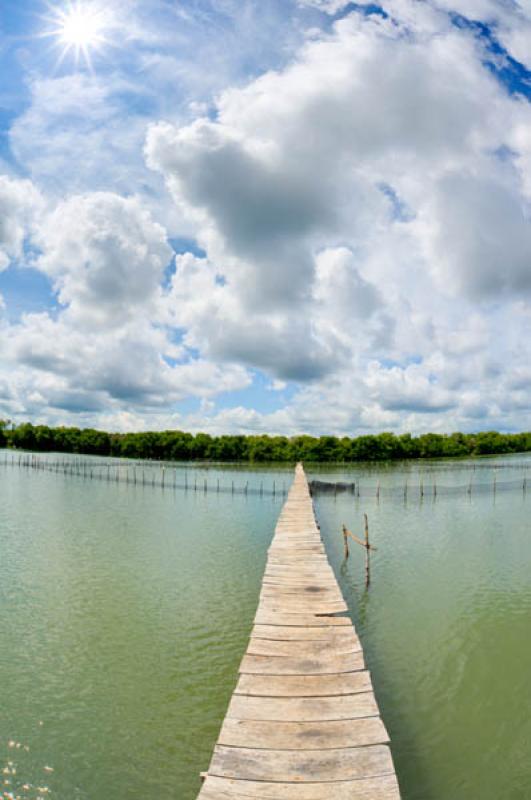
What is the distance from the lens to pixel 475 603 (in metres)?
15.8

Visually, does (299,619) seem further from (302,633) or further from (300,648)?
(300,648)

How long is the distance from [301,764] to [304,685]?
171 cm

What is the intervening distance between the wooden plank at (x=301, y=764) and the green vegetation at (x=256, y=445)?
123 m

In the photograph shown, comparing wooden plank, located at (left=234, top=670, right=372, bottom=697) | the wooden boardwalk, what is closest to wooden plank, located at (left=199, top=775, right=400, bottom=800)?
the wooden boardwalk

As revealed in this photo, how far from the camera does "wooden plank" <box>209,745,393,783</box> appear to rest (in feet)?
17.6

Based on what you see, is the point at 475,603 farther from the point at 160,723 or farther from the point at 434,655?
the point at 160,723

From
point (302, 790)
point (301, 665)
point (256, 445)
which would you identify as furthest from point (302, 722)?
point (256, 445)

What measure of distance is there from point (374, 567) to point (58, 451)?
162003 mm

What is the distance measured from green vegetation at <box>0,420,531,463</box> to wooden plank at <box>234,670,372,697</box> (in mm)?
121135

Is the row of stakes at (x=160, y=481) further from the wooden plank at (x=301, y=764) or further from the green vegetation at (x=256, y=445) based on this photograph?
the green vegetation at (x=256, y=445)

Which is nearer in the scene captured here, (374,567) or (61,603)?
(61,603)

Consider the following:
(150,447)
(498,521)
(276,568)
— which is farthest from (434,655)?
(150,447)

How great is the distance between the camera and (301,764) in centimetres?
556

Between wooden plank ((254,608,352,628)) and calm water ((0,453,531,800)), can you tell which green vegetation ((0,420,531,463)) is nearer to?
calm water ((0,453,531,800))
